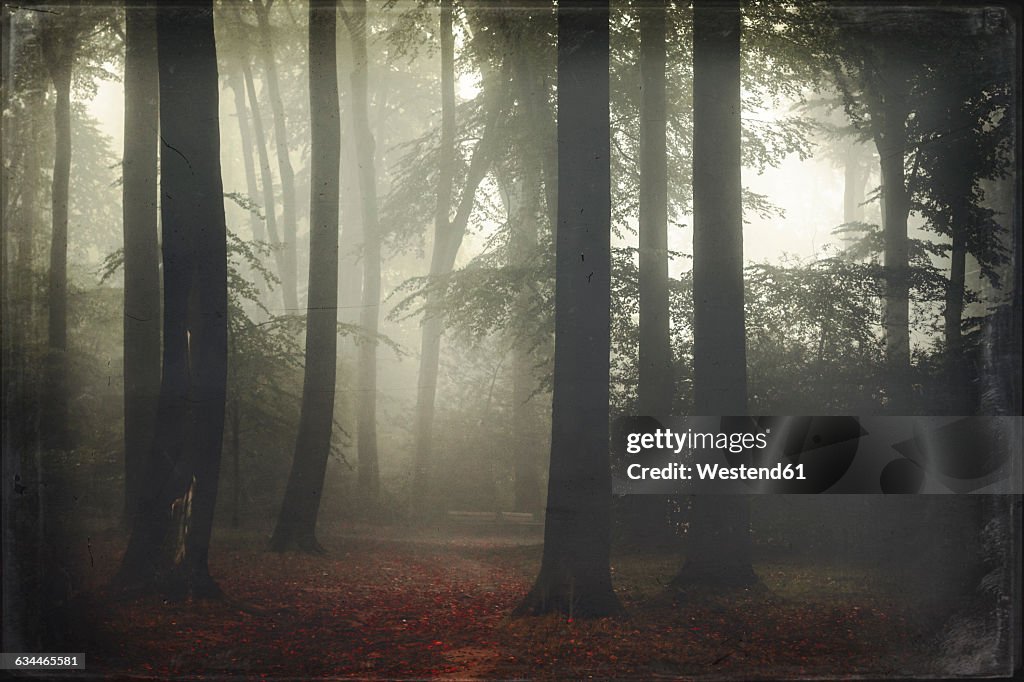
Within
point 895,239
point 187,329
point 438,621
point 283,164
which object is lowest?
point 438,621

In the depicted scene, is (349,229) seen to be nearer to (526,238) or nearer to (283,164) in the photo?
(283,164)

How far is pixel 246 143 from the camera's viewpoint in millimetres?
4434

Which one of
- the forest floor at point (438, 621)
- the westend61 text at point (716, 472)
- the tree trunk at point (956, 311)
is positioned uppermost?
the tree trunk at point (956, 311)

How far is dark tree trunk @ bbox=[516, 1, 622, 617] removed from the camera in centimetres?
439

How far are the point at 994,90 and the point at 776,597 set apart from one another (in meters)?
3.59

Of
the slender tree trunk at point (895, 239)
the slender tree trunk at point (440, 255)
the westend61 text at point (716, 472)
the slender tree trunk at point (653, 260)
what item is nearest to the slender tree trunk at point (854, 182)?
the slender tree trunk at point (895, 239)

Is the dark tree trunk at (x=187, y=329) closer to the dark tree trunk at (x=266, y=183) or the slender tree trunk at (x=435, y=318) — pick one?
the dark tree trunk at (x=266, y=183)

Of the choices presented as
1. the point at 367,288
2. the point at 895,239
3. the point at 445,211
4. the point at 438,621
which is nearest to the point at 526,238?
the point at 445,211

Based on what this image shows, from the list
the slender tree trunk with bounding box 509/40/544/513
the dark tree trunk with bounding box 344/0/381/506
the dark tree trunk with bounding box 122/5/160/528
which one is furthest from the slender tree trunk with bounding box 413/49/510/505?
the dark tree trunk with bounding box 122/5/160/528

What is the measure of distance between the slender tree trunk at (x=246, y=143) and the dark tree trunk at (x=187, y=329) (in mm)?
140

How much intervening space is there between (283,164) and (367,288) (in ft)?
3.21

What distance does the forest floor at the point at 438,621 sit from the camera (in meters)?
4.36

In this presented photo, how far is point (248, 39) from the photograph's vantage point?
14.7 ft

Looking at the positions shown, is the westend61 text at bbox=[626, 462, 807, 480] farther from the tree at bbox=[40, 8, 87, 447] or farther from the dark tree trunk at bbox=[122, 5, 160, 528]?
the tree at bbox=[40, 8, 87, 447]
